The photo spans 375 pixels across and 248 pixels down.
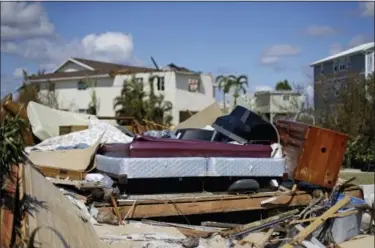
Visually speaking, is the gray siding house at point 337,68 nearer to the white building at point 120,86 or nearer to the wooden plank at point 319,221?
the white building at point 120,86

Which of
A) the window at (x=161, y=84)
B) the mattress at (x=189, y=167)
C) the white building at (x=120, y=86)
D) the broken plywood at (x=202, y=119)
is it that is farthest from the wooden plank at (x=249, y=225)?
the window at (x=161, y=84)

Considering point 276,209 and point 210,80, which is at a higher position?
point 210,80

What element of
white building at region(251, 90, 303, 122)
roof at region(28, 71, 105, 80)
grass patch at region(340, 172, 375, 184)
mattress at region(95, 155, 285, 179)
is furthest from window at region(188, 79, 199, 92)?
mattress at region(95, 155, 285, 179)

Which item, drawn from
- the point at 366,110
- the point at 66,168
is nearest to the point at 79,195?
the point at 66,168

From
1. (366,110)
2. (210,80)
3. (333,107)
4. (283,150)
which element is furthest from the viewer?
(210,80)

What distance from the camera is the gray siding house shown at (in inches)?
946

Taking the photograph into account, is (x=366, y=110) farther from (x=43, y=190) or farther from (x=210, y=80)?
(x=210, y=80)

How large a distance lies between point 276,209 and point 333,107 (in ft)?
48.1

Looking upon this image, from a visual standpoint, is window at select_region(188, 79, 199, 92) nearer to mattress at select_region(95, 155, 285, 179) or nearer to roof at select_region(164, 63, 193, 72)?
roof at select_region(164, 63, 193, 72)

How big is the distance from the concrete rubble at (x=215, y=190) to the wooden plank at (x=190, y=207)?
0.01 metres

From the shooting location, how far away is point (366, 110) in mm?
19625

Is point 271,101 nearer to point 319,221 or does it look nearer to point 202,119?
point 202,119

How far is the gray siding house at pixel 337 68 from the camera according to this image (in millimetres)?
24019

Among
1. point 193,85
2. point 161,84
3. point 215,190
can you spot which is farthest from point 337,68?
point 215,190
